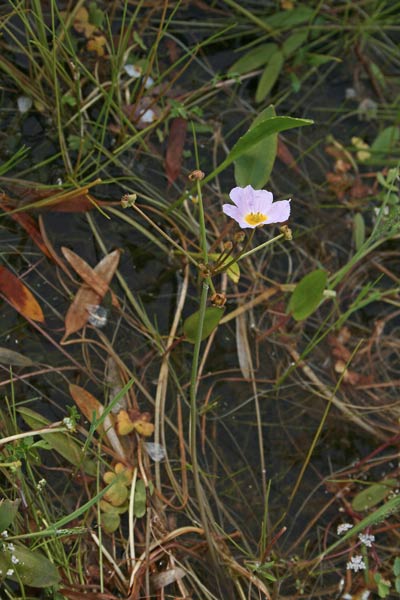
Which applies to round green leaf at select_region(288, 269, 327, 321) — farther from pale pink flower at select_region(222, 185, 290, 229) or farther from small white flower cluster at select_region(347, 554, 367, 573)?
small white flower cluster at select_region(347, 554, 367, 573)

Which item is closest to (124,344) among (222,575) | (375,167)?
(222,575)

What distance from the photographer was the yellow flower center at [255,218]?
110 centimetres

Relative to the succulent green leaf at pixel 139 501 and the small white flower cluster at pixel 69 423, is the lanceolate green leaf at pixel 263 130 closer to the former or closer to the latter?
the small white flower cluster at pixel 69 423

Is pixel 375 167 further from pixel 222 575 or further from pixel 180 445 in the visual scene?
pixel 222 575

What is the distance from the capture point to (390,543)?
153 centimetres

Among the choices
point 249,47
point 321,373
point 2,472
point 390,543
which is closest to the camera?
point 2,472

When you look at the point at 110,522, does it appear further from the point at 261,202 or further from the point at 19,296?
the point at 261,202

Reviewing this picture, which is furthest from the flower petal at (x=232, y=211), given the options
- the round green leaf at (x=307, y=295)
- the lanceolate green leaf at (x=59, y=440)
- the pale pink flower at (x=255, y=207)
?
the lanceolate green leaf at (x=59, y=440)

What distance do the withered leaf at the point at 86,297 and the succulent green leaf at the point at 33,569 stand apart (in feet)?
1.37

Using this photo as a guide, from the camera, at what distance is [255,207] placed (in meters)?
1.13

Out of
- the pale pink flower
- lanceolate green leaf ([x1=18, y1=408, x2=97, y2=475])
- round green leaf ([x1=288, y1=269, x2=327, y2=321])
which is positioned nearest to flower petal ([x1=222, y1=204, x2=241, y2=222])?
the pale pink flower

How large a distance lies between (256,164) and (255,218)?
15 cm

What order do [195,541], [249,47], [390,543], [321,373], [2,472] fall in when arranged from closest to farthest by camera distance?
[2,472] → [195,541] → [390,543] → [321,373] → [249,47]

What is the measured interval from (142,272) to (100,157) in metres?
0.26
